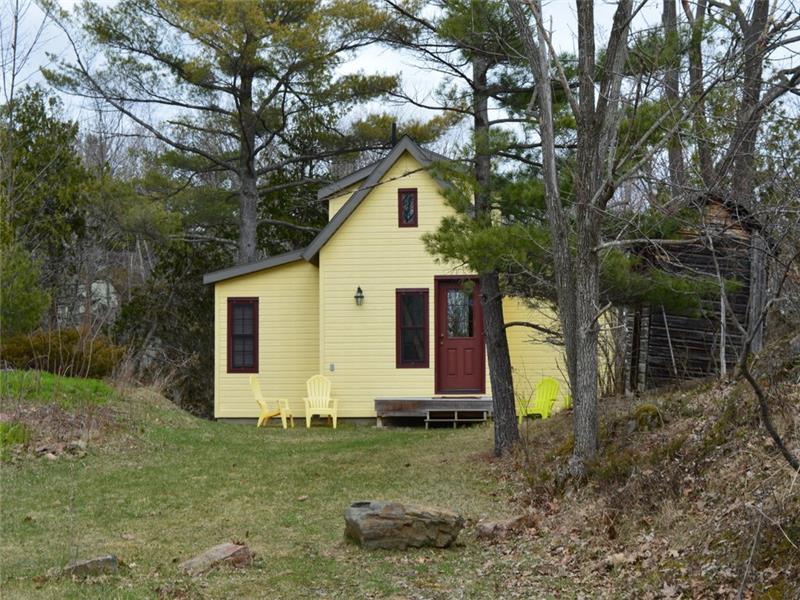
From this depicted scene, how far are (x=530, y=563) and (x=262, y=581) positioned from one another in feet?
6.49

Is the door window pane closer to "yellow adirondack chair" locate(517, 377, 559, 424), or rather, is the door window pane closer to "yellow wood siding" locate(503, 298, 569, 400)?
"yellow wood siding" locate(503, 298, 569, 400)

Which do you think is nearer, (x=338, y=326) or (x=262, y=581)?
(x=262, y=581)

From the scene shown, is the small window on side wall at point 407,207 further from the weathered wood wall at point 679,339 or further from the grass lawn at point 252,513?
the weathered wood wall at point 679,339

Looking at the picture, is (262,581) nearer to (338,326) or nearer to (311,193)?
(338,326)

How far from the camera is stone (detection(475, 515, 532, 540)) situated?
324 inches

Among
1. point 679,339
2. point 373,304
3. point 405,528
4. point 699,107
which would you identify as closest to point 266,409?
point 373,304

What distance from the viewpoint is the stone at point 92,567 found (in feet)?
23.1

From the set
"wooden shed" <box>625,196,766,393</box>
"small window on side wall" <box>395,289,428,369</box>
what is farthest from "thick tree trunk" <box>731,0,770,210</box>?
"small window on side wall" <box>395,289,428,369</box>

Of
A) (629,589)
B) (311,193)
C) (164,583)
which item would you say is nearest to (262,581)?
(164,583)

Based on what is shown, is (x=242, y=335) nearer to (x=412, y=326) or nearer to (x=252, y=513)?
(x=412, y=326)

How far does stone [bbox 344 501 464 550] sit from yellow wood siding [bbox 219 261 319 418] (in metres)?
12.4

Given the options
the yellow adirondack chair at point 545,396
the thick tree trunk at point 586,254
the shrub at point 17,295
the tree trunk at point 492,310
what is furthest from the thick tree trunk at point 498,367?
the shrub at point 17,295

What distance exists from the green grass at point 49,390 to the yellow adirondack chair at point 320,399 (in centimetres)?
391

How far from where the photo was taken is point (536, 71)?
10508 mm
